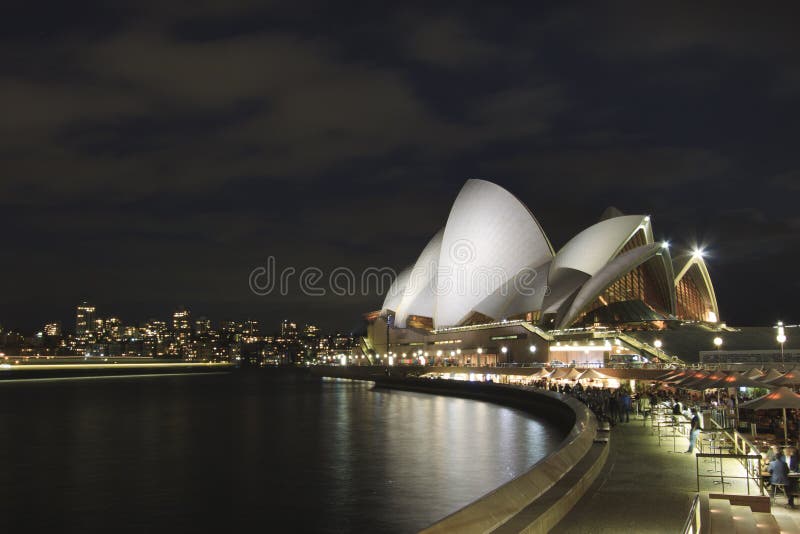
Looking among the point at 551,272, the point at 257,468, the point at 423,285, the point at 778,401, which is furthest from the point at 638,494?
the point at 423,285

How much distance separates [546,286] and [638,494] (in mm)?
39954

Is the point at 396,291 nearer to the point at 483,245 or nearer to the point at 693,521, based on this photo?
the point at 483,245

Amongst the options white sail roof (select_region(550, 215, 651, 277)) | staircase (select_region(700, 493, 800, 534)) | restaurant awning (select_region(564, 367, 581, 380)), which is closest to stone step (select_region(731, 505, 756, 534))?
staircase (select_region(700, 493, 800, 534))

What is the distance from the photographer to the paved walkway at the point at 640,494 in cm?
750

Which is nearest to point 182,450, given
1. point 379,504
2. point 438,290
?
point 379,504

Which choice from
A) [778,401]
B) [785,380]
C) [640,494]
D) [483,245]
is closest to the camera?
[640,494]

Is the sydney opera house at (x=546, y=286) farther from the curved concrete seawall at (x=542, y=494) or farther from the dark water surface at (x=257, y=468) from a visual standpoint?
the curved concrete seawall at (x=542, y=494)

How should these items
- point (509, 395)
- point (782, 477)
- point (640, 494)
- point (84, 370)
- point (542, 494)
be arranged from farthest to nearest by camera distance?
point (84, 370), point (509, 395), point (640, 494), point (782, 477), point (542, 494)

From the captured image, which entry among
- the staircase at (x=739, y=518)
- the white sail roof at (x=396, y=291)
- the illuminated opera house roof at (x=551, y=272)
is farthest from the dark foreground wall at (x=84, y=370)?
the staircase at (x=739, y=518)

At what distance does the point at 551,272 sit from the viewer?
47.7 metres

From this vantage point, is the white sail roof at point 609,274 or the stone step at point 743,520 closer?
the stone step at point 743,520

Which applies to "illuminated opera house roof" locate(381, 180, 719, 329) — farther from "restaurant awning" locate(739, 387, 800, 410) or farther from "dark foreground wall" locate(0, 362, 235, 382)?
"dark foreground wall" locate(0, 362, 235, 382)

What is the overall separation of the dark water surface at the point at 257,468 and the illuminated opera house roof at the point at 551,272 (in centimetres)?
1470

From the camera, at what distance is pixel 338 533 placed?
458 inches
